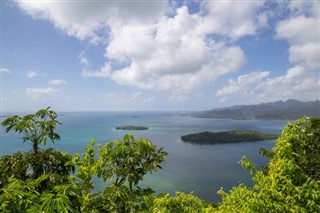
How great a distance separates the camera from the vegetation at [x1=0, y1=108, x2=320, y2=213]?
15.5 ft

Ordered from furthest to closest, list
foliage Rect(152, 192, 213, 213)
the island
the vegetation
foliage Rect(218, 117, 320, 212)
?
1. the island
2. foliage Rect(152, 192, 213, 213)
3. foliage Rect(218, 117, 320, 212)
4. the vegetation

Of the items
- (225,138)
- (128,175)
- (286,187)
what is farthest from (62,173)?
(225,138)

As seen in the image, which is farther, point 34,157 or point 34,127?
point 34,127

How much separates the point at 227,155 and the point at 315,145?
116669mm

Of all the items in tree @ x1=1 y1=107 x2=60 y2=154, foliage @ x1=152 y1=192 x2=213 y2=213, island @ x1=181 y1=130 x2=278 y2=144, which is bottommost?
island @ x1=181 y1=130 x2=278 y2=144

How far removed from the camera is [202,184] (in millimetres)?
A: 80375

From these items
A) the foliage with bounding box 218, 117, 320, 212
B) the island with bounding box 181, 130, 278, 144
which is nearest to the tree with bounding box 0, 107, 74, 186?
the foliage with bounding box 218, 117, 320, 212

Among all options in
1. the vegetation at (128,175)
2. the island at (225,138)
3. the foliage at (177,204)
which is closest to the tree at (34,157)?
the vegetation at (128,175)

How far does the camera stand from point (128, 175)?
621cm

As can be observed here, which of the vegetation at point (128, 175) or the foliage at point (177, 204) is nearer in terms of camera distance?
the vegetation at point (128, 175)

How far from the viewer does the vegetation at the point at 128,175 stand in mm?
4727

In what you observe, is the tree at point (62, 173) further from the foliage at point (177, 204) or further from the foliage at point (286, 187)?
the foliage at point (286, 187)

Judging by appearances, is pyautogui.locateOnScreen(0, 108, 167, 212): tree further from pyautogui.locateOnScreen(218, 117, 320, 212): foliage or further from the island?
the island

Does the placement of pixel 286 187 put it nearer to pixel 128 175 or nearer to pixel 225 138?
pixel 128 175
